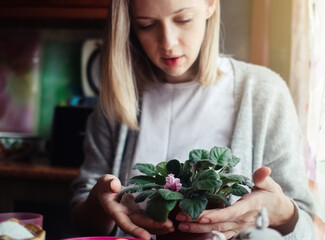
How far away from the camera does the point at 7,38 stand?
232cm

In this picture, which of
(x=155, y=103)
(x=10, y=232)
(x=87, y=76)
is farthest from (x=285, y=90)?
(x=87, y=76)

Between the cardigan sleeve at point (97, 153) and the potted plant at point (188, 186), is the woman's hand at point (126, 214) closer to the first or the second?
the potted plant at point (188, 186)

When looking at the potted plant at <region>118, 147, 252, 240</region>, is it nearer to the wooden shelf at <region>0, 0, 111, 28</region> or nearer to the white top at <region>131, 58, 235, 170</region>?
the white top at <region>131, 58, 235, 170</region>

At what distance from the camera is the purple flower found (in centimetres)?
68

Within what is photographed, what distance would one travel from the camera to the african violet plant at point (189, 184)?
0.65 meters

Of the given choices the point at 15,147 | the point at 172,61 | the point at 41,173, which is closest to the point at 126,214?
the point at 172,61

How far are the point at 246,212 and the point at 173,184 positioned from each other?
0.14m

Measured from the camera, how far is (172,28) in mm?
1016

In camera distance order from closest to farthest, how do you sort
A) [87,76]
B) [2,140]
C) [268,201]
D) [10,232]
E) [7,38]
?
[10,232], [268,201], [2,140], [87,76], [7,38]

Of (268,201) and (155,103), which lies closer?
(268,201)

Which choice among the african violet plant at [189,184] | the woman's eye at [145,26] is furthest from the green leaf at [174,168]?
the woman's eye at [145,26]

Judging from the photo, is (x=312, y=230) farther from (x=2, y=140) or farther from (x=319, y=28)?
(x=2, y=140)

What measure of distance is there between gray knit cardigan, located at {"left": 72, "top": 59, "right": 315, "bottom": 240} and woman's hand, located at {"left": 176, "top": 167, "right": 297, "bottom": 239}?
13cm

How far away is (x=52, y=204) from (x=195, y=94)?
119 centimetres
